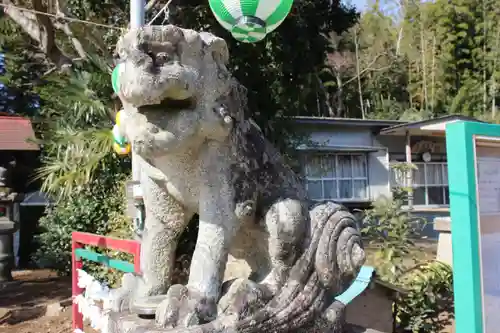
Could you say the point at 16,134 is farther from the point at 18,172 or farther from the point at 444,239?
the point at 444,239

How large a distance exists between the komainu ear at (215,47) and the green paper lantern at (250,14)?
1122mm

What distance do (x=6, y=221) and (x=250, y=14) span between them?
14.2 ft

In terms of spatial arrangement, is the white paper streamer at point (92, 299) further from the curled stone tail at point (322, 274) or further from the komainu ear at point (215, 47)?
the komainu ear at point (215, 47)

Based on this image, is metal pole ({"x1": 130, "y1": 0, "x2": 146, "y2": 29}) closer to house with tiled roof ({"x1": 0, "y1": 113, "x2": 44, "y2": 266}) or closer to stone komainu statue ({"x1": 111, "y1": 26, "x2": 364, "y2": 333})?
stone komainu statue ({"x1": 111, "y1": 26, "x2": 364, "y2": 333})

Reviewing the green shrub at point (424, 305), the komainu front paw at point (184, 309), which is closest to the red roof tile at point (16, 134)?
the green shrub at point (424, 305)

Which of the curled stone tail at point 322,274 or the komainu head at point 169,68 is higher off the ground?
the komainu head at point 169,68

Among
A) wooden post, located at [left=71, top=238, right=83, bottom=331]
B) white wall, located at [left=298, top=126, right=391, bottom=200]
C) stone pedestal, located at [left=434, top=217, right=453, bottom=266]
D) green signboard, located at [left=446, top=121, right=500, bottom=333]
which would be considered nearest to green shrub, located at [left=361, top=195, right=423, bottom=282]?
stone pedestal, located at [left=434, top=217, right=453, bottom=266]

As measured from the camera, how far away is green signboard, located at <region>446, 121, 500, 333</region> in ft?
5.59

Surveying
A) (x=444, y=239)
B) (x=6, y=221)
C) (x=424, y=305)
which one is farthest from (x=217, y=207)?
(x=6, y=221)

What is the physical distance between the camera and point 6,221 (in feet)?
18.1

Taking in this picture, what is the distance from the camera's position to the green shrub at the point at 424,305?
12.5 feet

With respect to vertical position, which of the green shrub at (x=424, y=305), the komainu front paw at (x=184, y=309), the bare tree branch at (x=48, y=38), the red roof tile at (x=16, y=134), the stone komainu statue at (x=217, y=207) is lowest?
the green shrub at (x=424, y=305)

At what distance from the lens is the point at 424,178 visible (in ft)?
38.4

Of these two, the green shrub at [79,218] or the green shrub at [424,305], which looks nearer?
the green shrub at [424,305]
